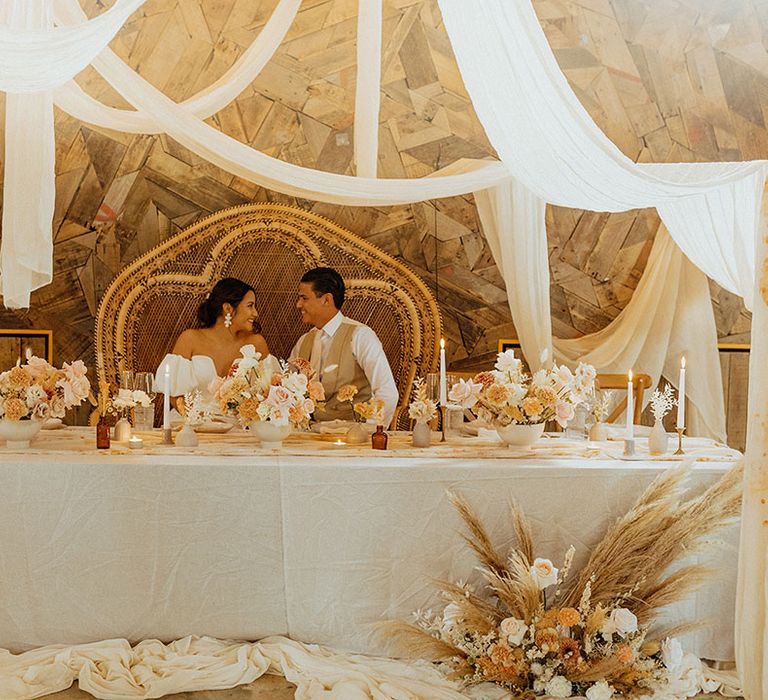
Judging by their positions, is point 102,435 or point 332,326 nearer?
point 102,435

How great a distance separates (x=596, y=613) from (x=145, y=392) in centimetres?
195

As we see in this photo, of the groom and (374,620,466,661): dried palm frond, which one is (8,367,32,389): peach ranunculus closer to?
(374,620,466,661): dried palm frond

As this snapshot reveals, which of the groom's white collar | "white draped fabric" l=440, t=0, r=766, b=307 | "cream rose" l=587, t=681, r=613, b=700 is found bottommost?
"cream rose" l=587, t=681, r=613, b=700

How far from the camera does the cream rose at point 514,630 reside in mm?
2951

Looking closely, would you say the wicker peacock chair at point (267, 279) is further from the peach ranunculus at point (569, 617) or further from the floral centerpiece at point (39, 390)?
the peach ranunculus at point (569, 617)

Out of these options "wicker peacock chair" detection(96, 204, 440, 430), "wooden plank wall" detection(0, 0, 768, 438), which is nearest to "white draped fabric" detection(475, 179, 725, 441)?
"wooden plank wall" detection(0, 0, 768, 438)

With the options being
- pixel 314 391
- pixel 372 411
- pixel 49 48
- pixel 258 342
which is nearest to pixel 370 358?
pixel 258 342

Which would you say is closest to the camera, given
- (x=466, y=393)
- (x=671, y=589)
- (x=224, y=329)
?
(x=671, y=589)

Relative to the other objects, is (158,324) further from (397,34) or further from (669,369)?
(669,369)

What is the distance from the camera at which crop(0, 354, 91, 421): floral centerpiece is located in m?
3.36

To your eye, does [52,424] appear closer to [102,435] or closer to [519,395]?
[102,435]

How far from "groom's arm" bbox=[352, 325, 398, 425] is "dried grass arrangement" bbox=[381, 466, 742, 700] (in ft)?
5.82

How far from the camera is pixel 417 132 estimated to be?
18.7 feet

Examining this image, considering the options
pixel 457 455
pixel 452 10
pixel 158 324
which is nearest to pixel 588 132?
pixel 452 10
